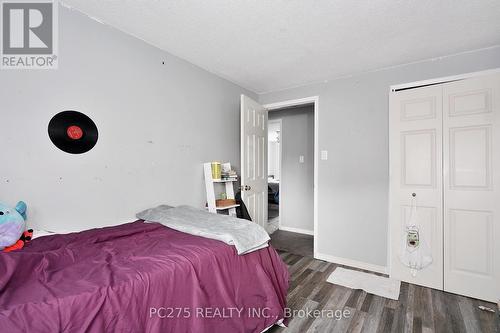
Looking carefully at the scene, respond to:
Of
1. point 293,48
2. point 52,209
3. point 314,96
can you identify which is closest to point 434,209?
point 314,96

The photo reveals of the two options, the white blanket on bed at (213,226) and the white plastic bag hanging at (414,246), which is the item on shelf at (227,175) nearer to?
the white blanket on bed at (213,226)

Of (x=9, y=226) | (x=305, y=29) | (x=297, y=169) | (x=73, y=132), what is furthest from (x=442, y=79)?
(x=9, y=226)

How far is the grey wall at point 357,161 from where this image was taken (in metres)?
2.70

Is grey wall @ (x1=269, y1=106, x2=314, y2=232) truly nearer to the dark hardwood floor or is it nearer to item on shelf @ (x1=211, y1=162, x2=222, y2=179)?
the dark hardwood floor

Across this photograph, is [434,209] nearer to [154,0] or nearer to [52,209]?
[154,0]

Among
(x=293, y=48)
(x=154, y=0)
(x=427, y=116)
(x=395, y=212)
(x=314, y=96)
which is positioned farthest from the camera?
(x=314, y=96)

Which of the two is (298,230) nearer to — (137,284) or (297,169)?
(297,169)

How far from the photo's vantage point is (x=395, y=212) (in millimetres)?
2613

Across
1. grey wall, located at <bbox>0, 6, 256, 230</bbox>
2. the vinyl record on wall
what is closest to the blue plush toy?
grey wall, located at <bbox>0, 6, 256, 230</bbox>

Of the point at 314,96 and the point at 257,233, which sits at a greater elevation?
the point at 314,96

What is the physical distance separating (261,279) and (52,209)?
1.53 meters

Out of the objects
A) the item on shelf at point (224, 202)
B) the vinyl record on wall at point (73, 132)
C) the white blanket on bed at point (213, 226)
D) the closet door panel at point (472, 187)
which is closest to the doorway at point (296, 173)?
the item on shelf at point (224, 202)

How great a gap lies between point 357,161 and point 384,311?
1.59 m

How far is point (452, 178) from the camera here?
91.5 inches
